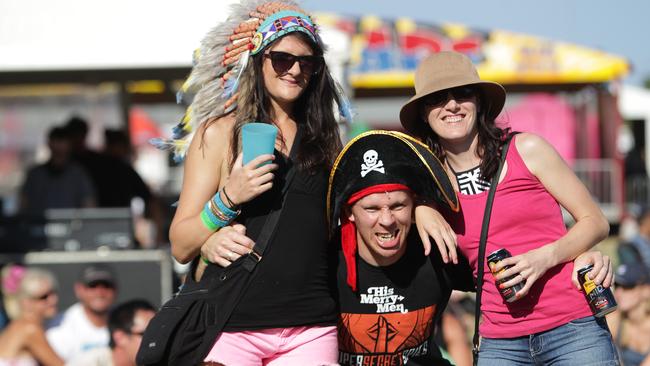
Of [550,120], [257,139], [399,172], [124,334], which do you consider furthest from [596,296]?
[550,120]

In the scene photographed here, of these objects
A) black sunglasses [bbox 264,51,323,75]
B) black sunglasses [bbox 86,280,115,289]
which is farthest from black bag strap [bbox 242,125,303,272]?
black sunglasses [bbox 86,280,115,289]

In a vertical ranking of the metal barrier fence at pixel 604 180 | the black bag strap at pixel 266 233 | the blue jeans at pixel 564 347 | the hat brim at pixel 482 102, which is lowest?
the metal barrier fence at pixel 604 180

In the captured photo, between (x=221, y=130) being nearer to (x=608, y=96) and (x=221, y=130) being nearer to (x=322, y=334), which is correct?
(x=322, y=334)

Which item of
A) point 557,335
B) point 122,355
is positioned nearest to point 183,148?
point 557,335

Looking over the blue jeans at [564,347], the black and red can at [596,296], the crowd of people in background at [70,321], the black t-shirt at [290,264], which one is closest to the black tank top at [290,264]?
the black t-shirt at [290,264]

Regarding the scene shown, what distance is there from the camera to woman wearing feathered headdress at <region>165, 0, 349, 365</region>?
335 cm

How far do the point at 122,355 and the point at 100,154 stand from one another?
3962mm

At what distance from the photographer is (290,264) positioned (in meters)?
3.39

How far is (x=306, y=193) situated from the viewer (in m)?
3.49

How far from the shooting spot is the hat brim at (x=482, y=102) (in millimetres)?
3758

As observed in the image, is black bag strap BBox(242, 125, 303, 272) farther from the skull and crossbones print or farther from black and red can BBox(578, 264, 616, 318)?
black and red can BBox(578, 264, 616, 318)

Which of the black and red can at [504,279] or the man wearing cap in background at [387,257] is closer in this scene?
the black and red can at [504,279]

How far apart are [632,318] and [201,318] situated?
4493mm

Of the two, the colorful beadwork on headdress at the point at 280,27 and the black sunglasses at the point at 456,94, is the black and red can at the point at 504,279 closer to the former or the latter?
the black sunglasses at the point at 456,94
